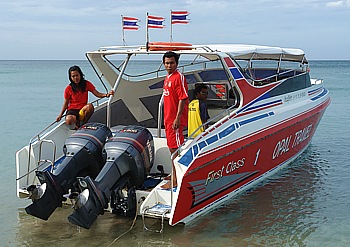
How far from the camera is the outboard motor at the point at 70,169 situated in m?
4.95

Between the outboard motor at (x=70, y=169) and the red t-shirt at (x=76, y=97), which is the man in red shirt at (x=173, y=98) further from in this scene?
the red t-shirt at (x=76, y=97)

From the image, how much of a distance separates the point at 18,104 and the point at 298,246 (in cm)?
1836

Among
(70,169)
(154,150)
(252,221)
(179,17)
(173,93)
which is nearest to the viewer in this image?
(70,169)

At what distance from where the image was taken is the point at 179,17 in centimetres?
682

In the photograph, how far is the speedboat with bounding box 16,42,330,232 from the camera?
4.98m

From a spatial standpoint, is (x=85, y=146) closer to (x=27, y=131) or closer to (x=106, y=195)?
(x=106, y=195)

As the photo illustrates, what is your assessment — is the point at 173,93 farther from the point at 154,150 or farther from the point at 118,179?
the point at 118,179

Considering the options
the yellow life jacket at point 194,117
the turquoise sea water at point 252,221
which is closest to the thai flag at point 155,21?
the yellow life jacket at point 194,117

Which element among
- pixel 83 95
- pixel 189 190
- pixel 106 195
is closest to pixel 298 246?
pixel 189 190

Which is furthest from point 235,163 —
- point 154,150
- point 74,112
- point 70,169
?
point 74,112

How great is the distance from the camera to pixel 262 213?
20.6 feet

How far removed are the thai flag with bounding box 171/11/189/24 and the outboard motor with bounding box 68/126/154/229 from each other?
6.76 ft

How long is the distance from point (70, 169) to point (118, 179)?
56cm

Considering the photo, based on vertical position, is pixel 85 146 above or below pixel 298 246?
above
